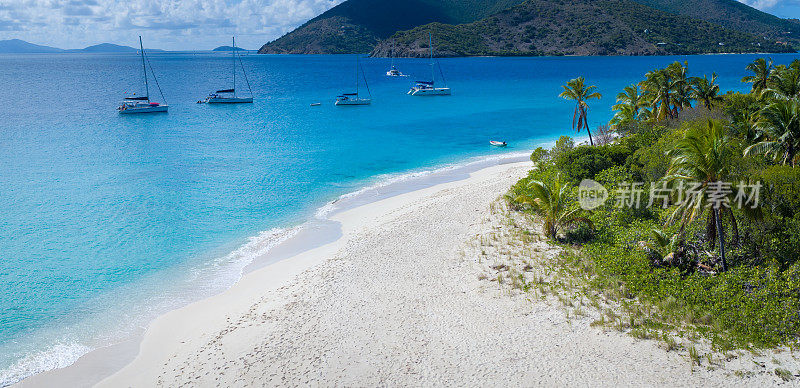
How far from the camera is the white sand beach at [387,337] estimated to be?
545 inches

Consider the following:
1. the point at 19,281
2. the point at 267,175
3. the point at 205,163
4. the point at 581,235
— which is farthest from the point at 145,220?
the point at 581,235


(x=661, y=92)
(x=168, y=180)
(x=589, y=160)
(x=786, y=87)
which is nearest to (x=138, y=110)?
(x=168, y=180)

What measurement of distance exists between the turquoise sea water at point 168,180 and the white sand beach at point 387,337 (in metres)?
3.33

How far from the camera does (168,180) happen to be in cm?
3991

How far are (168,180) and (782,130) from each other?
3971 cm

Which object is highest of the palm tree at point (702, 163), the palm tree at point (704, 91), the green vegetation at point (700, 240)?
the palm tree at point (704, 91)

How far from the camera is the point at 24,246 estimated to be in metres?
26.9

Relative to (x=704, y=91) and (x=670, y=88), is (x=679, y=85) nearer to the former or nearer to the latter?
(x=670, y=88)

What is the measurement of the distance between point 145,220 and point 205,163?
52.1 ft

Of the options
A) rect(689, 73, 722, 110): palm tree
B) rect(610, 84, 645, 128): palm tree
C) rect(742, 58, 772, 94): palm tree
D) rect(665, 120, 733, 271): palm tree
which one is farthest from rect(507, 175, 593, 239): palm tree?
rect(742, 58, 772, 94): palm tree

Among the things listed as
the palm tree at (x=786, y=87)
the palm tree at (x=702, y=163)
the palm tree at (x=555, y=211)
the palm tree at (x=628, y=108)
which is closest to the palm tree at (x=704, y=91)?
the palm tree at (x=628, y=108)

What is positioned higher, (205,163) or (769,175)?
(769,175)

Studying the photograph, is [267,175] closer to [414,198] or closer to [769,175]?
[414,198]

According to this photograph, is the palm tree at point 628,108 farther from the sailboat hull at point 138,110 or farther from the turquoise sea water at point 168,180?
the sailboat hull at point 138,110
